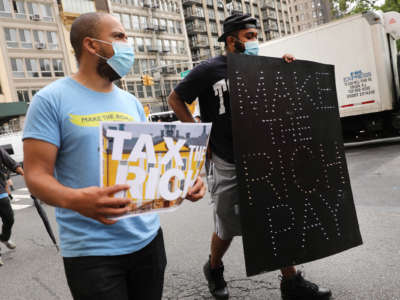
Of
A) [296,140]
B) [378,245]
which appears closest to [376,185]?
[378,245]

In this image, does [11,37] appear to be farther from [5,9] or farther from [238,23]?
[238,23]

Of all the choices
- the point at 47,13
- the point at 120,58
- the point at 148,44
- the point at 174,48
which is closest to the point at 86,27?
the point at 120,58

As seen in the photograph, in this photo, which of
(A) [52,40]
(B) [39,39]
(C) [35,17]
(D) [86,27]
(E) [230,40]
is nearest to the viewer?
(D) [86,27]

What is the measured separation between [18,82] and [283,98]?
39485mm

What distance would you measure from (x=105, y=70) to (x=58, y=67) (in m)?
41.9

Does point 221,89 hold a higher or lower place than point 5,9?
lower

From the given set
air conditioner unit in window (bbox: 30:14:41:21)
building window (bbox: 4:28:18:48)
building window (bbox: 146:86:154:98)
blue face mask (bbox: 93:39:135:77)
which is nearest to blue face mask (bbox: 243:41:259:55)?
blue face mask (bbox: 93:39:135:77)

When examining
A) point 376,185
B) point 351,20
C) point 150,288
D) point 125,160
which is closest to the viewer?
point 125,160

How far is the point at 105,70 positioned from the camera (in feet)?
5.41

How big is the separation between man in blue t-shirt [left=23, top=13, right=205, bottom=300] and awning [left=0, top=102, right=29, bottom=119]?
35791 millimetres

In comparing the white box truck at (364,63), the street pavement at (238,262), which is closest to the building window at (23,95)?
the white box truck at (364,63)

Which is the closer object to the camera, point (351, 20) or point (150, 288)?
point (150, 288)

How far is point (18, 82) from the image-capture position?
119ft

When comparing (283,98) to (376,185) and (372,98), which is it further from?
(372,98)
